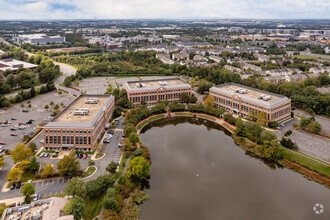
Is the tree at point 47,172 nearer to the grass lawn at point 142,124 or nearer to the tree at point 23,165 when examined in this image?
the tree at point 23,165

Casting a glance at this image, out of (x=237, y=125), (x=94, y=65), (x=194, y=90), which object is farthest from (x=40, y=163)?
(x=94, y=65)

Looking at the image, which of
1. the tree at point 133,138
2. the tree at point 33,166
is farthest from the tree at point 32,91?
the tree at point 133,138

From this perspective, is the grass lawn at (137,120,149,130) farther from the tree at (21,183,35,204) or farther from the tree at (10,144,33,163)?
the tree at (21,183,35,204)

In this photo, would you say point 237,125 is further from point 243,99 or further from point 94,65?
point 94,65

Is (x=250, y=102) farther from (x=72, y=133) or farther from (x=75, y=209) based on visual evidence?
(x=75, y=209)

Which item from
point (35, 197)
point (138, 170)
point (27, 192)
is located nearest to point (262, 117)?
point (138, 170)

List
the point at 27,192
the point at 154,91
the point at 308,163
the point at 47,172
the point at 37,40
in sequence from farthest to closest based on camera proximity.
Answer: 1. the point at 37,40
2. the point at 154,91
3. the point at 308,163
4. the point at 47,172
5. the point at 27,192
